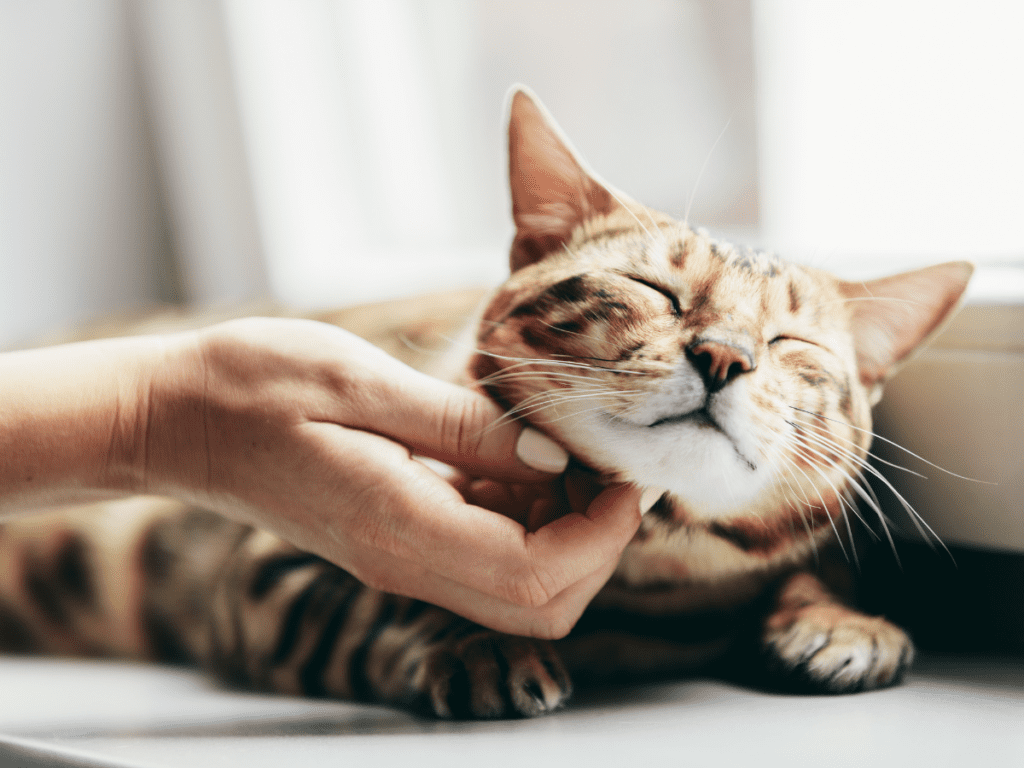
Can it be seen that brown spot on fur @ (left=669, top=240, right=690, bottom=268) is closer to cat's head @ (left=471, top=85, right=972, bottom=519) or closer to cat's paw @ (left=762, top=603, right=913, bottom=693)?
cat's head @ (left=471, top=85, right=972, bottom=519)

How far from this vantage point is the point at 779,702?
0.73 meters

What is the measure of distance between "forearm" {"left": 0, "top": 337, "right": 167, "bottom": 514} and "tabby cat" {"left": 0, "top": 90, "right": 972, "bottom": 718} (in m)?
0.28

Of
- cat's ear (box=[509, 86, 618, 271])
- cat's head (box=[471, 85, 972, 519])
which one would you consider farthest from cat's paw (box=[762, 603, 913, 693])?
cat's ear (box=[509, 86, 618, 271])

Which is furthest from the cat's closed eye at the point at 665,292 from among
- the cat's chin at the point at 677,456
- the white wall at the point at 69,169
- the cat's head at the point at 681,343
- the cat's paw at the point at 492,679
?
the white wall at the point at 69,169

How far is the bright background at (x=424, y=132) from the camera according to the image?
113cm

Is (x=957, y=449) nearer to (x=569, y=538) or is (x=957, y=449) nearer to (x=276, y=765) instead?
(x=569, y=538)

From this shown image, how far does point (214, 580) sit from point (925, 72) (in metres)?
1.14

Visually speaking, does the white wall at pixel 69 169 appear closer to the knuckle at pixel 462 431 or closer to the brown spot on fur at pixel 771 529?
the knuckle at pixel 462 431

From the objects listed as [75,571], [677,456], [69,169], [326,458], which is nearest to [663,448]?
[677,456]

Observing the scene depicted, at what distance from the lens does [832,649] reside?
2.46ft

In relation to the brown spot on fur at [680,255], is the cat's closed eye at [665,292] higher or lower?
lower

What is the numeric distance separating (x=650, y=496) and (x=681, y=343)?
0.43ft

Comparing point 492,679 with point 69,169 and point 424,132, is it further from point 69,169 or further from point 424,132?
point 69,169

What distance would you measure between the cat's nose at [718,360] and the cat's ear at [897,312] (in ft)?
0.69
